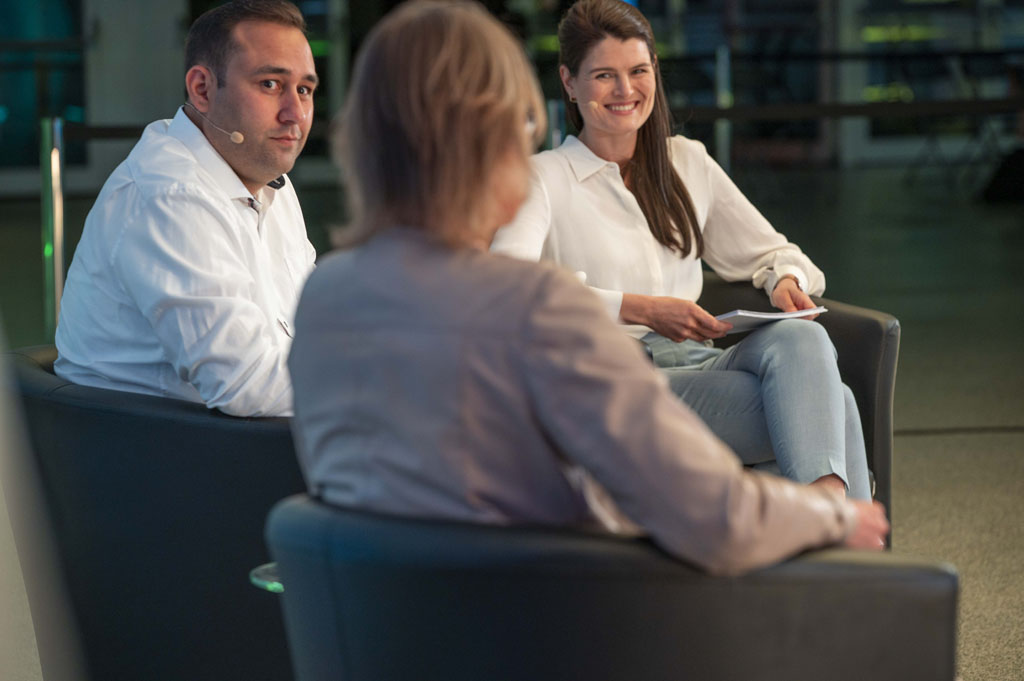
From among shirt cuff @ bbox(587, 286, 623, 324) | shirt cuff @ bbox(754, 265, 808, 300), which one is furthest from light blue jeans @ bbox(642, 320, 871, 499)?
Result: shirt cuff @ bbox(754, 265, 808, 300)

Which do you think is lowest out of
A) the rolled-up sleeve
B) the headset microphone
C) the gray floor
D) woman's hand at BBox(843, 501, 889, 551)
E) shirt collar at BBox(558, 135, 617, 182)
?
A: the gray floor

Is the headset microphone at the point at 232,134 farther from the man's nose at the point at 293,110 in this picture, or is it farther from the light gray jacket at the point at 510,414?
the light gray jacket at the point at 510,414

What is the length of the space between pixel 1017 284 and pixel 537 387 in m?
6.18

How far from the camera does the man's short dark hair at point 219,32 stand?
6.85 ft

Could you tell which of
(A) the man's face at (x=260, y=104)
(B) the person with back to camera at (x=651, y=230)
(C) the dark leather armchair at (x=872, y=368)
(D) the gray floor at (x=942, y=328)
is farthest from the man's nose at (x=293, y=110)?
(D) the gray floor at (x=942, y=328)

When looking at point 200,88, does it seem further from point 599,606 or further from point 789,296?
point 599,606

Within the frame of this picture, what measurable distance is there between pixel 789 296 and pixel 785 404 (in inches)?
18.6

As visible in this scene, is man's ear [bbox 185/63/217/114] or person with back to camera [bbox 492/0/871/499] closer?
man's ear [bbox 185/63/217/114]

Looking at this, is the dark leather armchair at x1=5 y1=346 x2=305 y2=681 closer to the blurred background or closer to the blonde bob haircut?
the blonde bob haircut

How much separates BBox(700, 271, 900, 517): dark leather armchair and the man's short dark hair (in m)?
1.20

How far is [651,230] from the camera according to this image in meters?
2.55

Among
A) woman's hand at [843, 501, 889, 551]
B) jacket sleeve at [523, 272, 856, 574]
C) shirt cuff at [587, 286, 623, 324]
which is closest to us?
jacket sleeve at [523, 272, 856, 574]

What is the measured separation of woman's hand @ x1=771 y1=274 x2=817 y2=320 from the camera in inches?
99.3

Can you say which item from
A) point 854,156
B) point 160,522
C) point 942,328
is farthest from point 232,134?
point 854,156
